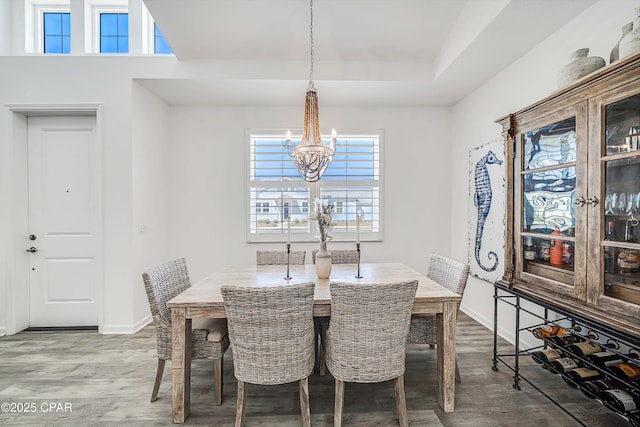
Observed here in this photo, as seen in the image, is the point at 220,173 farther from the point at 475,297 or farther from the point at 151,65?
the point at 475,297

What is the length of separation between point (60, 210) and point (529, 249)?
4.45 metres

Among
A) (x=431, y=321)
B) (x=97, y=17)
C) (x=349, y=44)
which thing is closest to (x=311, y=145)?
(x=349, y=44)

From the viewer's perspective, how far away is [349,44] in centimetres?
318

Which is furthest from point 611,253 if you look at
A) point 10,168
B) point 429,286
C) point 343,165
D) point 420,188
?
point 10,168

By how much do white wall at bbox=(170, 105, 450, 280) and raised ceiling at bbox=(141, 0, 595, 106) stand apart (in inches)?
14.5

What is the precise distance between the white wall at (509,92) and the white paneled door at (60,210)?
13.9ft

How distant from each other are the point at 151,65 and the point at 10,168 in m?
1.82

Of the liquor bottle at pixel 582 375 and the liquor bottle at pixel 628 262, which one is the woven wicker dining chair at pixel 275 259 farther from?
the liquor bottle at pixel 628 262

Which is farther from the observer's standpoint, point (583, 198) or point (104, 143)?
point (104, 143)

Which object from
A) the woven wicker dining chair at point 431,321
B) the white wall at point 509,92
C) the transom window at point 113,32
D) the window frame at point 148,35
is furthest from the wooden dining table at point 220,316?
the transom window at point 113,32

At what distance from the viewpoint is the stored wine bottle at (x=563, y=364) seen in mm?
1932

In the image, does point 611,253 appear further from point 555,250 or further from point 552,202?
point 552,202

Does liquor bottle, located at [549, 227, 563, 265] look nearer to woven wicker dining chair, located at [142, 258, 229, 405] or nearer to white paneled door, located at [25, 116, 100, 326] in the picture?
woven wicker dining chair, located at [142, 258, 229, 405]

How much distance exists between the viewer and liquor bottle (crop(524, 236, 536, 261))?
2.15 metres
